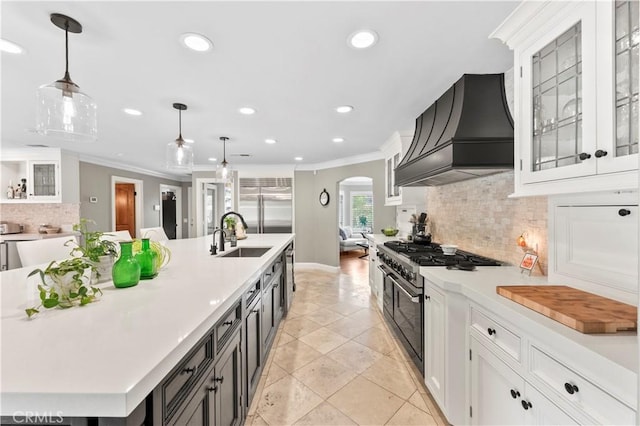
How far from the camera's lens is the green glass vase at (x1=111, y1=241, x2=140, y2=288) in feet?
4.45

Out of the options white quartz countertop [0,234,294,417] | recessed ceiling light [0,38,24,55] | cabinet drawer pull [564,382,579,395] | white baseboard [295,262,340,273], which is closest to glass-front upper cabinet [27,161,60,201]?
recessed ceiling light [0,38,24,55]

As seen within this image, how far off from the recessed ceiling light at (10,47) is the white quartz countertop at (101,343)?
1468 mm

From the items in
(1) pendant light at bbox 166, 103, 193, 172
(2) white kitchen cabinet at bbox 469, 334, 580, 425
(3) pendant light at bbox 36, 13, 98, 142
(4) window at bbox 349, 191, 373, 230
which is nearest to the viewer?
(2) white kitchen cabinet at bbox 469, 334, 580, 425

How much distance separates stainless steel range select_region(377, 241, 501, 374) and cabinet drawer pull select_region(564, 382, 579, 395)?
101 cm

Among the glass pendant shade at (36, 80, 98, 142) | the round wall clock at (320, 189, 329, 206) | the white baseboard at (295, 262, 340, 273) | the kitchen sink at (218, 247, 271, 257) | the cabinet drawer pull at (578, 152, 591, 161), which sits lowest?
the white baseboard at (295, 262, 340, 273)

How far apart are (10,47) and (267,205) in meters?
5.06

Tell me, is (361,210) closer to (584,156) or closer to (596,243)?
(596,243)

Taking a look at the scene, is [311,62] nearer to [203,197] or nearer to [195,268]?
[195,268]

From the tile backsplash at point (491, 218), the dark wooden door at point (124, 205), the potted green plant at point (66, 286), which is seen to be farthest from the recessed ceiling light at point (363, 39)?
the dark wooden door at point (124, 205)

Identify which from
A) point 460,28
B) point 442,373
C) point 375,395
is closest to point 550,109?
point 460,28

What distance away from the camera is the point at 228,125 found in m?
3.50

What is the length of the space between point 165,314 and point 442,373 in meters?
1.68

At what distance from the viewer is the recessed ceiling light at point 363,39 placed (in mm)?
1625

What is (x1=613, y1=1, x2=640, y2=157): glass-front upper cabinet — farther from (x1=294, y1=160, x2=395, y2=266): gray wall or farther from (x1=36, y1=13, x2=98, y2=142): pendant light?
(x1=294, y1=160, x2=395, y2=266): gray wall
